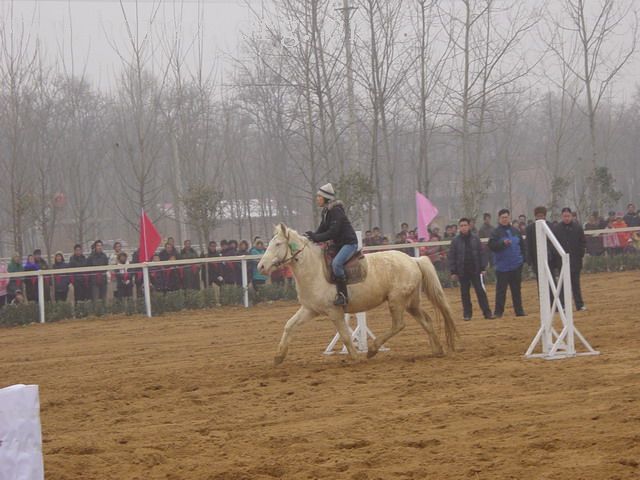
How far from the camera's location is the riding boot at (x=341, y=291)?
12.4 m

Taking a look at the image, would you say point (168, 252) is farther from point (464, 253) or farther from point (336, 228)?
point (336, 228)

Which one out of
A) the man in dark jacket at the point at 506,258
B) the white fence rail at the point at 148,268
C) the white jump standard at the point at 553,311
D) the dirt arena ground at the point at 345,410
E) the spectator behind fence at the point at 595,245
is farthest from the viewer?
the spectator behind fence at the point at 595,245

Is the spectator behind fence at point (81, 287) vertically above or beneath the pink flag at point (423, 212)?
beneath

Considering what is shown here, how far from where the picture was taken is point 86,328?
20984mm

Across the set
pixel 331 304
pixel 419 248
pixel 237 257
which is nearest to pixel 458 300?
pixel 419 248

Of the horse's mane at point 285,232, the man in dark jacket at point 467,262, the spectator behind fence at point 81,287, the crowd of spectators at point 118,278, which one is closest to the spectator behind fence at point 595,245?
the crowd of spectators at point 118,278

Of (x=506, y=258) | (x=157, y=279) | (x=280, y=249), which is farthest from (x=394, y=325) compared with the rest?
(x=157, y=279)

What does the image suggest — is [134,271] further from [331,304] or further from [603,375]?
[603,375]

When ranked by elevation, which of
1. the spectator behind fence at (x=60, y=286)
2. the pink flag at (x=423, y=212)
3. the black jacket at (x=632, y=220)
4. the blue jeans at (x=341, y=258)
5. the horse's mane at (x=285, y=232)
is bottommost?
the spectator behind fence at (x=60, y=286)

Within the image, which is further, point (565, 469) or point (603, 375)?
point (603, 375)

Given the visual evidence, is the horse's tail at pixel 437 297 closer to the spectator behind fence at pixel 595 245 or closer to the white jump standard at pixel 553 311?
the white jump standard at pixel 553 311

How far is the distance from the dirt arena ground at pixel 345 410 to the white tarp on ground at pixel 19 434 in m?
2.53

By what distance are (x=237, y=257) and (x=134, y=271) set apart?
8.83 feet

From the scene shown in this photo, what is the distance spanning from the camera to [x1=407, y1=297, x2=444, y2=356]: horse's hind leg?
12789 mm
